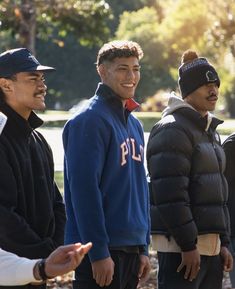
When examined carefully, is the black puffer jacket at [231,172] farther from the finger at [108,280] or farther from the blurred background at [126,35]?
the blurred background at [126,35]

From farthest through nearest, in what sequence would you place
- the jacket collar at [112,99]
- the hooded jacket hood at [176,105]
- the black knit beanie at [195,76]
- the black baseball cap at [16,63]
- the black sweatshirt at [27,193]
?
the black knit beanie at [195,76] → the hooded jacket hood at [176,105] → the jacket collar at [112,99] → the black baseball cap at [16,63] → the black sweatshirt at [27,193]

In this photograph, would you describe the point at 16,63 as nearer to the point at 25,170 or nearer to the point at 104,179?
the point at 25,170

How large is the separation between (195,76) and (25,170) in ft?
6.23

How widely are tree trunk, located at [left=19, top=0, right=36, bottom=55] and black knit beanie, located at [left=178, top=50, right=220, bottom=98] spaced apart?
1677 cm

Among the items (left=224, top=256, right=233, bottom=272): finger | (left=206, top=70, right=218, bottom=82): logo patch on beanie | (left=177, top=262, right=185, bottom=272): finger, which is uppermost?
(left=206, top=70, right=218, bottom=82): logo patch on beanie

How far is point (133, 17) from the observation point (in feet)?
253

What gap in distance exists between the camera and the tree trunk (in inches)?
890

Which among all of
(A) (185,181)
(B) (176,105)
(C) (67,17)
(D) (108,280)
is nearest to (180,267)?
(A) (185,181)

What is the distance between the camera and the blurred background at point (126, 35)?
22.6 metres

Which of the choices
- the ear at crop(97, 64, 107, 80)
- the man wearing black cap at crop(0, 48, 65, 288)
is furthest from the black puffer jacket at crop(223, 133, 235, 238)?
the man wearing black cap at crop(0, 48, 65, 288)

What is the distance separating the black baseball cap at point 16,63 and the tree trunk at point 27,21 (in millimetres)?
18102

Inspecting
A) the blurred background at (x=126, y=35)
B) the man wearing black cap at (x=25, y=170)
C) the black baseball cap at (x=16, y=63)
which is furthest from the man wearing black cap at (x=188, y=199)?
the blurred background at (x=126, y=35)

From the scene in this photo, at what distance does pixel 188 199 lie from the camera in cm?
550

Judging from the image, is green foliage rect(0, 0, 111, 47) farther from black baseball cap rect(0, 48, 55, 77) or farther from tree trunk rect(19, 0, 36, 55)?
black baseball cap rect(0, 48, 55, 77)
